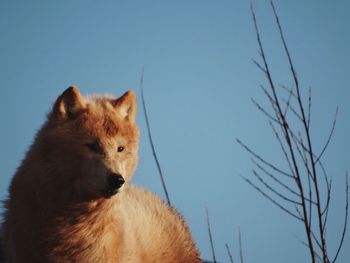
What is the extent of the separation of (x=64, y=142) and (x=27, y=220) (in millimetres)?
779

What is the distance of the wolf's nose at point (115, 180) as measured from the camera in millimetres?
4520

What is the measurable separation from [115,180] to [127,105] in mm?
1200

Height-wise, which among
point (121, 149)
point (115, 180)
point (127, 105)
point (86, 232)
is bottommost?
point (86, 232)

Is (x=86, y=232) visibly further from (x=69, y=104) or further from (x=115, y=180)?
(x=69, y=104)

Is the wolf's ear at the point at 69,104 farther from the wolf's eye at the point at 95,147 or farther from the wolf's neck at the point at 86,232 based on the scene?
the wolf's neck at the point at 86,232

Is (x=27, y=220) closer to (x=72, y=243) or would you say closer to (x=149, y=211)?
(x=72, y=243)

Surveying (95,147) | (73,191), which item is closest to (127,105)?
(95,147)

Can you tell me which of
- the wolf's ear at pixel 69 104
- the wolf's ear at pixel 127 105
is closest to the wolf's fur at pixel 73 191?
the wolf's ear at pixel 69 104

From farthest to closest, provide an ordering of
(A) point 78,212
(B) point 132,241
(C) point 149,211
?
(C) point 149,211
(B) point 132,241
(A) point 78,212

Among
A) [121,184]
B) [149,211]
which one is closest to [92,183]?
[121,184]

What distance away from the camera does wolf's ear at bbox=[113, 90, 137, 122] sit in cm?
538

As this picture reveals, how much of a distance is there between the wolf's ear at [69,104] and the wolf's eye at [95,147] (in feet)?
1.43

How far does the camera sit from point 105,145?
4.78 m

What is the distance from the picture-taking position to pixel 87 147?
4.76m
